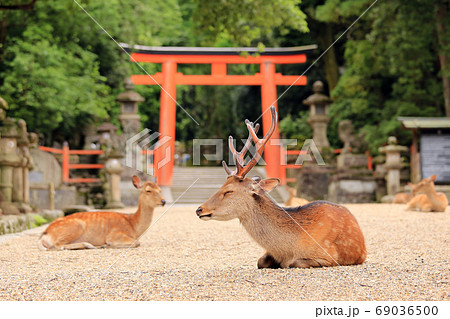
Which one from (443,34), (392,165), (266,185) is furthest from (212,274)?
(443,34)

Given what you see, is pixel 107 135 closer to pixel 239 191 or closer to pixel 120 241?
pixel 120 241

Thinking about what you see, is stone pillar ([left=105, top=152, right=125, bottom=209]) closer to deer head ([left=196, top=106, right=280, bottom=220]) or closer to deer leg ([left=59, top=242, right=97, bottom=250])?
deer leg ([left=59, top=242, right=97, bottom=250])

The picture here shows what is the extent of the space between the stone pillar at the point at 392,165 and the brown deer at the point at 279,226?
8608mm

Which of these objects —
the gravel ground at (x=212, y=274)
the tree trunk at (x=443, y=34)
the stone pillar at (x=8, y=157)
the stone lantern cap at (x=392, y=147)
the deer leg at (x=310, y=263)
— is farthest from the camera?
the stone lantern cap at (x=392, y=147)

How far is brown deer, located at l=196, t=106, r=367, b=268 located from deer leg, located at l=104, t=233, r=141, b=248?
1.85 metres

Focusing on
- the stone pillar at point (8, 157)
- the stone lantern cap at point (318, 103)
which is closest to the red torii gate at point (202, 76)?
the stone lantern cap at point (318, 103)

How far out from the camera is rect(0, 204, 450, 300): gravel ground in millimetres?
2740

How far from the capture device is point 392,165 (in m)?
11.6

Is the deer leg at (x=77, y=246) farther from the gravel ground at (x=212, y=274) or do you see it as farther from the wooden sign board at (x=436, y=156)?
the wooden sign board at (x=436, y=156)

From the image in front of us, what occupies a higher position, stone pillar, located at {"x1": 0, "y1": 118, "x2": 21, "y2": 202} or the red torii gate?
the red torii gate

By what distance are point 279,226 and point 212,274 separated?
53cm

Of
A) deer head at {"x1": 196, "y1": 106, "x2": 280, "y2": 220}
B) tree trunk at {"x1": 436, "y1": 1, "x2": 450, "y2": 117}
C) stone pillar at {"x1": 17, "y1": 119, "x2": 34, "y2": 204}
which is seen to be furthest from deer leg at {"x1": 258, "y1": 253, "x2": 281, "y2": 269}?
tree trunk at {"x1": 436, "y1": 1, "x2": 450, "y2": 117}

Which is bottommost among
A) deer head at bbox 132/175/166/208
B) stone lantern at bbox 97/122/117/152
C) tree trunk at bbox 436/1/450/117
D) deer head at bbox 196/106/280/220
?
deer head at bbox 132/175/166/208

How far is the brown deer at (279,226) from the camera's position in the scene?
10.8 ft
